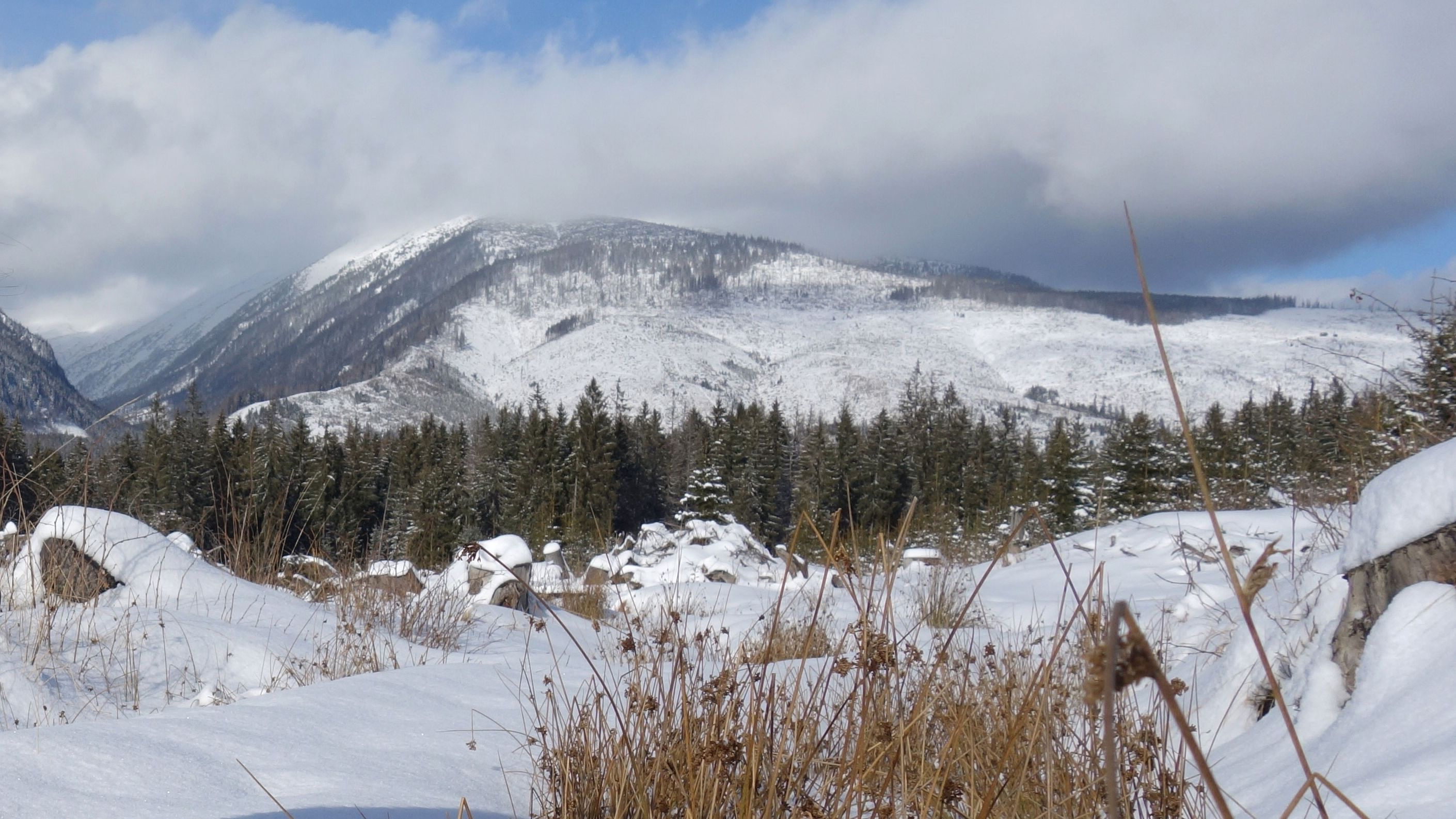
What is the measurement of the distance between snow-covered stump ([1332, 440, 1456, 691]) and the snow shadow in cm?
230

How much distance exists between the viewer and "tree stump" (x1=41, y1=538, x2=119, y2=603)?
3.83 m

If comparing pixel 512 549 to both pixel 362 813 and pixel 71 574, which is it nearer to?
pixel 71 574

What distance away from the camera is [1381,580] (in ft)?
7.76

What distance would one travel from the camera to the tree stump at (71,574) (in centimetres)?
383

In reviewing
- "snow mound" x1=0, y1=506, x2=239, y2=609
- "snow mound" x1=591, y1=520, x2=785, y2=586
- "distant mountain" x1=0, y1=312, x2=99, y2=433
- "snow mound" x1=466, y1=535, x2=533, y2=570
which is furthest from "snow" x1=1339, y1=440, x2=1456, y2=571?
"snow mound" x1=591, y1=520, x2=785, y2=586

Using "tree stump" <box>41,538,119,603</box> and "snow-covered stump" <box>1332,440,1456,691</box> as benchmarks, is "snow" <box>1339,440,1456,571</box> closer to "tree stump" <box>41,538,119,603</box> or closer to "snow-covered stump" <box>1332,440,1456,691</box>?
"snow-covered stump" <box>1332,440,1456,691</box>

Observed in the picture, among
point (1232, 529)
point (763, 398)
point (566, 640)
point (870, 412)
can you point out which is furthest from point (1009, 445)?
point (763, 398)

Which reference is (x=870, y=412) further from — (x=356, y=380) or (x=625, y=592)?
(x=625, y=592)

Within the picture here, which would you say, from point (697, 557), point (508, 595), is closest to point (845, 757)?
point (508, 595)

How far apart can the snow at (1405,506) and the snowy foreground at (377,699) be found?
0.02 m

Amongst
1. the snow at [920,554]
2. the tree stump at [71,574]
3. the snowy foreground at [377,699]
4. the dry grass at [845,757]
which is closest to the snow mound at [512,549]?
the snowy foreground at [377,699]

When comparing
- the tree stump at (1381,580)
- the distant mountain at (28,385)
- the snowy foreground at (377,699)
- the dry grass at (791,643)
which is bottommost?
the dry grass at (791,643)

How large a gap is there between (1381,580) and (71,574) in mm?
5107

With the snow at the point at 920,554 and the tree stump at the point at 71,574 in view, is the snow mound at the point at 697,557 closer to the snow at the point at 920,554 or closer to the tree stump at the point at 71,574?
the snow at the point at 920,554
